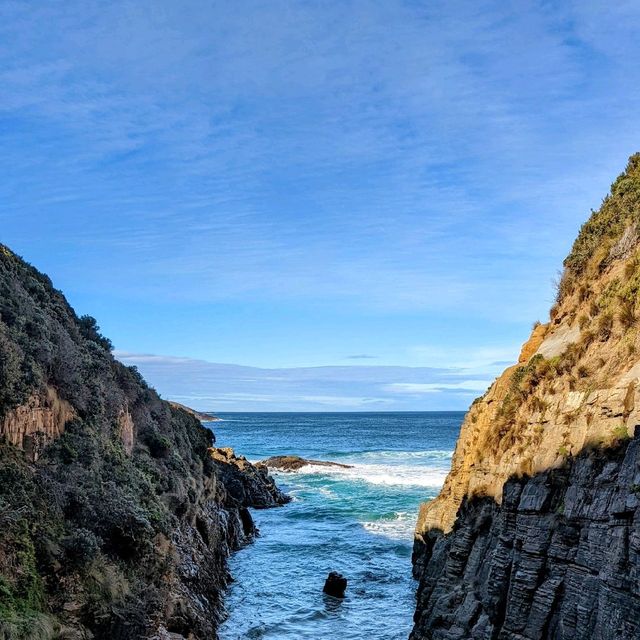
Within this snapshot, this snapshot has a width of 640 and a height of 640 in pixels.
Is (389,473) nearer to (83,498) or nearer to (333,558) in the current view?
(333,558)

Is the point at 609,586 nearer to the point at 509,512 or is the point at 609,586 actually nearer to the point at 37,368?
the point at 509,512

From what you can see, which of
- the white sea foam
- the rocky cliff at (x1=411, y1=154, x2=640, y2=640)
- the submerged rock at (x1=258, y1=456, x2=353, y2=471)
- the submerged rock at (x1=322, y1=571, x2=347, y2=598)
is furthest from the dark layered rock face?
the submerged rock at (x1=258, y1=456, x2=353, y2=471)

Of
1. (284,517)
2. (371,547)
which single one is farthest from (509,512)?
(284,517)

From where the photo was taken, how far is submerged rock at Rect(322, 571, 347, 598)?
26.0 metres

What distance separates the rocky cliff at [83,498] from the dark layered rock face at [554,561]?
292 inches

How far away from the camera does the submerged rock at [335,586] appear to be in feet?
85.2

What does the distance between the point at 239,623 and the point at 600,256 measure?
16.4 m

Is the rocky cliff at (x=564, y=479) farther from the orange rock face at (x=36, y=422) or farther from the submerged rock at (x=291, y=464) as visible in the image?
the submerged rock at (x=291, y=464)

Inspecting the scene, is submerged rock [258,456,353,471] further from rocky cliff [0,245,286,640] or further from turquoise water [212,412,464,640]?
rocky cliff [0,245,286,640]

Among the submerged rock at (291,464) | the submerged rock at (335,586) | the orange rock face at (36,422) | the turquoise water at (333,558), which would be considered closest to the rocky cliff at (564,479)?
the turquoise water at (333,558)

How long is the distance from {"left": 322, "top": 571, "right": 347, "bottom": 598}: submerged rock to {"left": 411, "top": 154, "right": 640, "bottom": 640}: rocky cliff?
19.6 ft

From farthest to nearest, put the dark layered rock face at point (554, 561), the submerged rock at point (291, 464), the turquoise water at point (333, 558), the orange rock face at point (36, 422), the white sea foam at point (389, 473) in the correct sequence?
the submerged rock at point (291, 464)
the white sea foam at point (389, 473)
the turquoise water at point (333, 558)
the orange rock face at point (36, 422)
the dark layered rock face at point (554, 561)

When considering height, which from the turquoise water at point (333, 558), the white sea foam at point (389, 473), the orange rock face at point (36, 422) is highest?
the orange rock face at point (36, 422)

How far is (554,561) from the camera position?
12.5m
